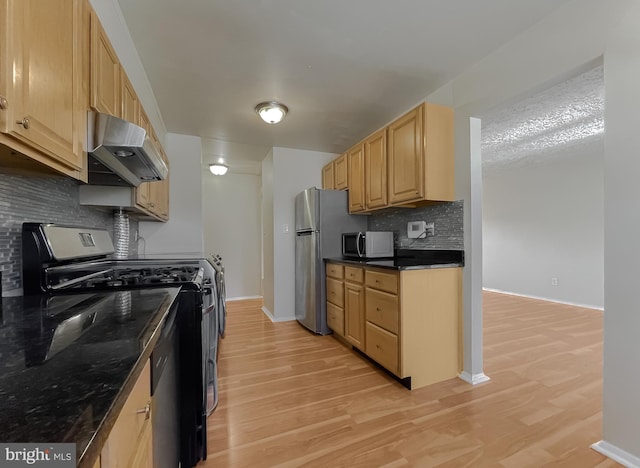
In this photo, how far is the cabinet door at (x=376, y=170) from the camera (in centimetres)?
266

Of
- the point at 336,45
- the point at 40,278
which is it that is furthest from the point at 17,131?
the point at 336,45

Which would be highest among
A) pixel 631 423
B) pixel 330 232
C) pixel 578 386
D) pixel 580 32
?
pixel 580 32

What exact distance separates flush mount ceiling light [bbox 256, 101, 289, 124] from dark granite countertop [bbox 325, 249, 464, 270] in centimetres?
159

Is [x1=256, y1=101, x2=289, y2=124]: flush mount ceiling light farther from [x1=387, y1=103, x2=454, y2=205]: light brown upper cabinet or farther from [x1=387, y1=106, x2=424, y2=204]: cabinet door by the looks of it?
[x1=387, y1=103, x2=454, y2=205]: light brown upper cabinet

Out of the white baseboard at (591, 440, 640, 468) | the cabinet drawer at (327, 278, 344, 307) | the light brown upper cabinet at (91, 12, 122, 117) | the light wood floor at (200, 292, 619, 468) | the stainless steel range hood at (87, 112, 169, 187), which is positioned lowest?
the light wood floor at (200, 292, 619, 468)

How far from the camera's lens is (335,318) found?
9.95ft

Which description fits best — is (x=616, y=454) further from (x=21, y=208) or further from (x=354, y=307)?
(x=21, y=208)

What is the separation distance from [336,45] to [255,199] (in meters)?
3.78

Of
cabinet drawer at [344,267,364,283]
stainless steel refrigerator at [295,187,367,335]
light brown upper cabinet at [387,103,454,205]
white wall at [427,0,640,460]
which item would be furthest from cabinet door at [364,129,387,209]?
white wall at [427,0,640,460]

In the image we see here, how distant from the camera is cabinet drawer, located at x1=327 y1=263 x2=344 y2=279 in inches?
115

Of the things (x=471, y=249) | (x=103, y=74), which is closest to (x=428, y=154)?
(x=471, y=249)

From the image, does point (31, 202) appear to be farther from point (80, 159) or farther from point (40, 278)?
point (80, 159)

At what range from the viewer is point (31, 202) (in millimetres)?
1294

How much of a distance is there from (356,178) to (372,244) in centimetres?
81
